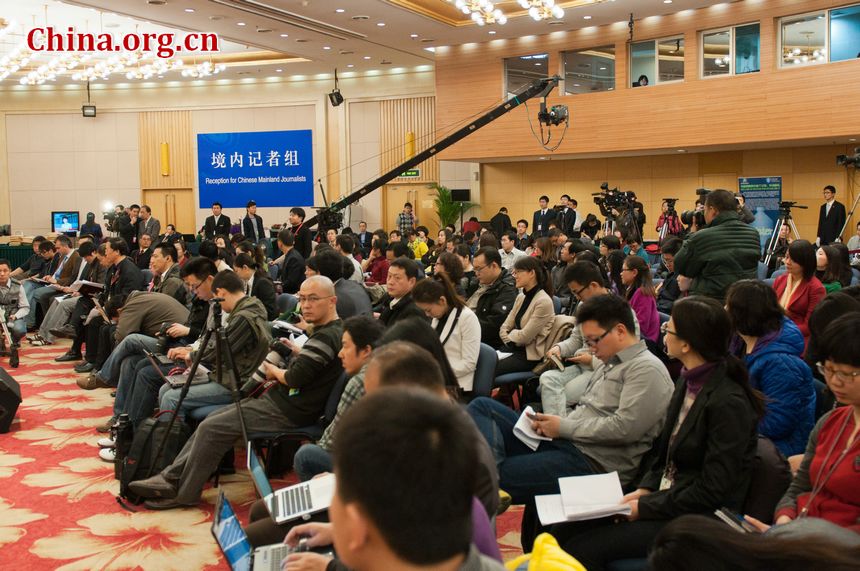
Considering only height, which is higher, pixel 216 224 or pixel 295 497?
pixel 216 224

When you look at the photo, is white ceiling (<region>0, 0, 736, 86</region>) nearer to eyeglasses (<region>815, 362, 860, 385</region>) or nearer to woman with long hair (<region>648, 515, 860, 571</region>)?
eyeglasses (<region>815, 362, 860, 385</region>)

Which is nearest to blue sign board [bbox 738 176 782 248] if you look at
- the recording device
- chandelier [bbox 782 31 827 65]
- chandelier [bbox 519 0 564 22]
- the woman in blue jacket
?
chandelier [bbox 782 31 827 65]

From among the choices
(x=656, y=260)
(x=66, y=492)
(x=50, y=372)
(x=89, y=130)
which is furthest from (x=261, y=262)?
(x=89, y=130)

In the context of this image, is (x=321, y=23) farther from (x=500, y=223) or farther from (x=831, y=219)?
(x=831, y=219)

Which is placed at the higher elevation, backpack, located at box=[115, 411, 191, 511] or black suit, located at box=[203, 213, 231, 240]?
black suit, located at box=[203, 213, 231, 240]

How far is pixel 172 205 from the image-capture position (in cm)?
2045

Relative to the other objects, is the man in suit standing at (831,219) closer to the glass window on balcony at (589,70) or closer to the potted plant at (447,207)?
the glass window on balcony at (589,70)

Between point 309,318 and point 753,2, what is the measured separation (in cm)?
1189

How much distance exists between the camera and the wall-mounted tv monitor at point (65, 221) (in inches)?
778

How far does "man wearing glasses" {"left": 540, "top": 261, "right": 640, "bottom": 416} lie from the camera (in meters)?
4.45

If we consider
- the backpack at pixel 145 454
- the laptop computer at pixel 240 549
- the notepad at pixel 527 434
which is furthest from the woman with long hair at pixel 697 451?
the backpack at pixel 145 454

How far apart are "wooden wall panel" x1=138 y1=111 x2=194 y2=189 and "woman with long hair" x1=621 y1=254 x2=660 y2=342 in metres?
16.3

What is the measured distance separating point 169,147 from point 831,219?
1482 centimetres

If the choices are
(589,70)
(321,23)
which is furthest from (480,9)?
(589,70)
